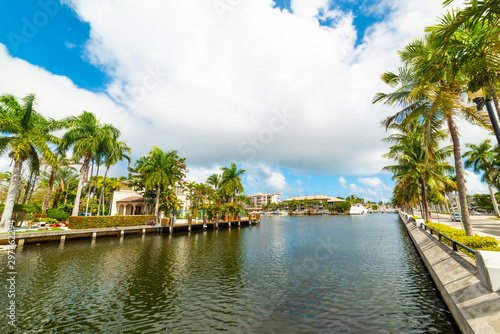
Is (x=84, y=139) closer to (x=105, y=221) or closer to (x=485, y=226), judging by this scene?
(x=105, y=221)

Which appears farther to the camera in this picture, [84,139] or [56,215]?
[56,215]

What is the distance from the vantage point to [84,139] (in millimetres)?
30875

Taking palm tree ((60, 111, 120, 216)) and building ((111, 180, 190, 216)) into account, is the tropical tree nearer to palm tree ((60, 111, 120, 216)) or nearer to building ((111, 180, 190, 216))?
palm tree ((60, 111, 120, 216))

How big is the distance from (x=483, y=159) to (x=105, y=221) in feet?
213

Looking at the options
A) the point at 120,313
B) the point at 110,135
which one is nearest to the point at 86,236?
the point at 110,135

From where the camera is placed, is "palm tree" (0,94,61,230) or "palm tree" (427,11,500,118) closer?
"palm tree" (427,11,500,118)

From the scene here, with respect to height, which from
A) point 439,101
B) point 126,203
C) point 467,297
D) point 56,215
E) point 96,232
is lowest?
point 96,232

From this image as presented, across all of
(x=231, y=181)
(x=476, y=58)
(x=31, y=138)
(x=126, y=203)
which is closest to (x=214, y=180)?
(x=231, y=181)

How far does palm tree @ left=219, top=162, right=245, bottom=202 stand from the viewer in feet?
190

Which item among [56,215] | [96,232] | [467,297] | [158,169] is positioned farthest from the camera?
[158,169]

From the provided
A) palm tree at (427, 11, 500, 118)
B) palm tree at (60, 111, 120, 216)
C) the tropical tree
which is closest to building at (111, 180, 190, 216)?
palm tree at (60, 111, 120, 216)

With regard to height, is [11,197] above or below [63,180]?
below

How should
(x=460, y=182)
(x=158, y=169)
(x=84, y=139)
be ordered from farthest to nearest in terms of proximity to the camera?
(x=158, y=169) < (x=84, y=139) < (x=460, y=182)

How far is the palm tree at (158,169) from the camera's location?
37.9 m
